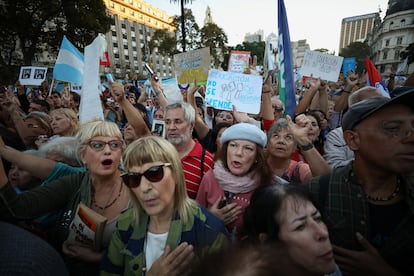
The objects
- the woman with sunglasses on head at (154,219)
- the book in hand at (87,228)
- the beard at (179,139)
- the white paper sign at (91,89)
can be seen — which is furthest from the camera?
the white paper sign at (91,89)

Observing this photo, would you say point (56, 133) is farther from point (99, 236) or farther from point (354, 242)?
point (354, 242)

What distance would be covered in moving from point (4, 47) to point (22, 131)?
67.9 feet

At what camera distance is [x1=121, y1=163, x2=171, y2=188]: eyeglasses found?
1.52 meters

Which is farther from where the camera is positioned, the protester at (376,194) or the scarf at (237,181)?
the scarf at (237,181)

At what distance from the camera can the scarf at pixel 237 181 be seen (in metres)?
2.02

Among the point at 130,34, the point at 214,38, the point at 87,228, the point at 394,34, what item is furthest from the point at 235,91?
the point at 130,34

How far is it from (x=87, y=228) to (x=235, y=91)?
114 inches

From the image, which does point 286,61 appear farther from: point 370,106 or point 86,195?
point 86,195

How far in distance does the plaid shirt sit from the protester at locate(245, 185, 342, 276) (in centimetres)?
20

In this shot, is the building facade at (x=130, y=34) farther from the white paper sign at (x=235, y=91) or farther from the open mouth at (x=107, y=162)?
the open mouth at (x=107, y=162)

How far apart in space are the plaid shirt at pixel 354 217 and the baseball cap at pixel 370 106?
13.0 inches

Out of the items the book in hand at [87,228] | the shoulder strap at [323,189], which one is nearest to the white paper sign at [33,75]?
the book in hand at [87,228]

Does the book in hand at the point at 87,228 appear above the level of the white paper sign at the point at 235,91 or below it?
below

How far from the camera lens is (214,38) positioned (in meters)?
17.5
